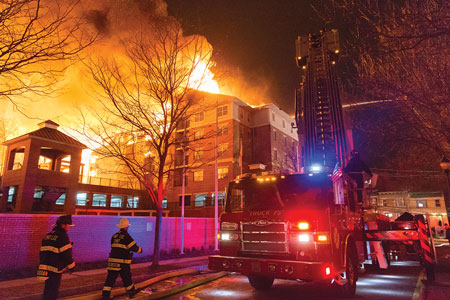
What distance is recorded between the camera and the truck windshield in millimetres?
5992

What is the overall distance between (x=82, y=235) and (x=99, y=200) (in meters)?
24.9

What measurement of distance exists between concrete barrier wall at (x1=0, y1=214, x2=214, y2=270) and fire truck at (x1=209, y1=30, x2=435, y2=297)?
7.02 meters

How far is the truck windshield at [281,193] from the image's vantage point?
19.7ft

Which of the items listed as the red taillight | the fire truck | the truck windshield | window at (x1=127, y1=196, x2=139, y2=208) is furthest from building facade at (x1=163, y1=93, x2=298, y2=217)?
the red taillight

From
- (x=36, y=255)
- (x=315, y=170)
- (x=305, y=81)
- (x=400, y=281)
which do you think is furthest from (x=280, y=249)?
(x=36, y=255)

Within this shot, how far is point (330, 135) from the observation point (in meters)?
9.05

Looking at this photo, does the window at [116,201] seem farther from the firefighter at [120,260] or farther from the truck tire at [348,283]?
the truck tire at [348,283]

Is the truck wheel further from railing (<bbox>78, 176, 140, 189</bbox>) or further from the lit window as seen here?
the lit window

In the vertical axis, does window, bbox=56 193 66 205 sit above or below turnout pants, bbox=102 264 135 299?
above

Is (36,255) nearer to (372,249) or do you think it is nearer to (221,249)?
(221,249)

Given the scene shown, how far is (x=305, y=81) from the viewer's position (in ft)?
33.3

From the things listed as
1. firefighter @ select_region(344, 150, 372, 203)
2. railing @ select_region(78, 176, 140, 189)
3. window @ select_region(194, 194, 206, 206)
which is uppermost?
railing @ select_region(78, 176, 140, 189)

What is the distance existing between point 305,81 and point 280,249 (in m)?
6.39

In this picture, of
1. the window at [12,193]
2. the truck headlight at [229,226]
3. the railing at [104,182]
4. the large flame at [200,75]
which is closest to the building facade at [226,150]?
the railing at [104,182]
